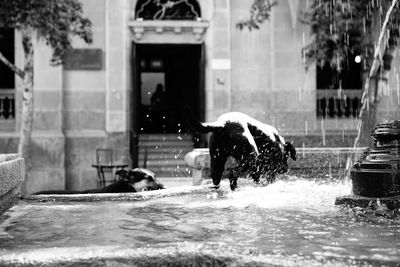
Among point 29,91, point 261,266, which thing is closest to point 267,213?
point 261,266

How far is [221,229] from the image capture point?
13.4 ft

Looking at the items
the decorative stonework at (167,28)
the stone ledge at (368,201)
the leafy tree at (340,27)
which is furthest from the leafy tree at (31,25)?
the stone ledge at (368,201)

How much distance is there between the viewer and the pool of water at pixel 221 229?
3115 millimetres

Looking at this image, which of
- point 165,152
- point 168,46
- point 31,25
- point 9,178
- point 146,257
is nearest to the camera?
point 146,257

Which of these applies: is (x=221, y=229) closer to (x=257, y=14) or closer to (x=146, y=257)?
(x=146, y=257)

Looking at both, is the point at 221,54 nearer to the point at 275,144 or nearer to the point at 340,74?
the point at 340,74

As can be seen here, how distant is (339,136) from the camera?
1727 cm

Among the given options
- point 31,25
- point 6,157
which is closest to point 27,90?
point 31,25

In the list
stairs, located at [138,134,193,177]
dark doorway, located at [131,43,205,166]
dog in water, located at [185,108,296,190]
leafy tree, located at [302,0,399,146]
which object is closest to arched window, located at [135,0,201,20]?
dark doorway, located at [131,43,205,166]

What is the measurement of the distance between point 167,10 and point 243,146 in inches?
470

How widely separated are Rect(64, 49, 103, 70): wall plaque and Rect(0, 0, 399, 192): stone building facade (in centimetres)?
3

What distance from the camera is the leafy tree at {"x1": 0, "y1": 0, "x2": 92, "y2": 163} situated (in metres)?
12.1

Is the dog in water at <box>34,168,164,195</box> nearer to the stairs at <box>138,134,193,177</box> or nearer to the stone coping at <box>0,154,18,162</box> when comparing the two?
the stone coping at <box>0,154,18,162</box>

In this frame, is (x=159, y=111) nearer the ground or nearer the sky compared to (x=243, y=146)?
nearer the sky
